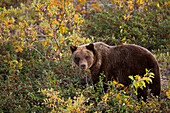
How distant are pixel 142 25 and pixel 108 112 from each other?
5.48 meters

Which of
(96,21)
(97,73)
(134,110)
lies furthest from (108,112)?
(96,21)

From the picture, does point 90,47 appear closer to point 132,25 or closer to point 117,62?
point 117,62

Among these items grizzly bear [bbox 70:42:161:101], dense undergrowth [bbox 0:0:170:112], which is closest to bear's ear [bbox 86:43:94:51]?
grizzly bear [bbox 70:42:161:101]

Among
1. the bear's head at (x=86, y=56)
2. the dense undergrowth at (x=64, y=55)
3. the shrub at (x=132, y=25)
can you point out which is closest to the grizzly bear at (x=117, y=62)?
the bear's head at (x=86, y=56)

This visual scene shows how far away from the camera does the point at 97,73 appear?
15.5ft

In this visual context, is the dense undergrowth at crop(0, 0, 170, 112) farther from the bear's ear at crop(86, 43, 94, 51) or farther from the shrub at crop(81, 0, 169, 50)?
the bear's ear at crop(86, 43, 94, 51)

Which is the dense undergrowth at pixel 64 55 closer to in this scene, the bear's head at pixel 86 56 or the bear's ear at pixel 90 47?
the bear's head at pixel 86 56

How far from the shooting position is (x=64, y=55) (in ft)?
21.7

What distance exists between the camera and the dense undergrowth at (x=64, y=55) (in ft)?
14.3

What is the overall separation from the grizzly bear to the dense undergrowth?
28cm

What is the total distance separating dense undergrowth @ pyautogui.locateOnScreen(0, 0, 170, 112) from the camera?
437cm

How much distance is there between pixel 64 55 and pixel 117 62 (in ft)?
7.61

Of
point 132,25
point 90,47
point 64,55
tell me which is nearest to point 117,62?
point 90,47

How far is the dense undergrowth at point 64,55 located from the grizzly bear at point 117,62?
28 cm
